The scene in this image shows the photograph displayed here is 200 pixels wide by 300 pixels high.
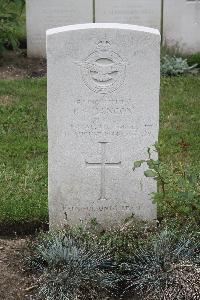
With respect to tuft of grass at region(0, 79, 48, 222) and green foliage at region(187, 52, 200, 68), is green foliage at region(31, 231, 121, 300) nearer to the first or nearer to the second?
tuft of grass at region(0, 79, 48, 222)

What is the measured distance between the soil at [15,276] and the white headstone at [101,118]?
39cm

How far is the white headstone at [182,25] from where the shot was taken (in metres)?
11.2

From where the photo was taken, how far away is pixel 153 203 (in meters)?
4.96

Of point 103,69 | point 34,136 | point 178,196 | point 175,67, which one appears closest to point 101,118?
point 103,69

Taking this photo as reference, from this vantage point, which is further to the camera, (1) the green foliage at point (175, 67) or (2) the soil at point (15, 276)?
(1) the green foliage at point (175, 67)

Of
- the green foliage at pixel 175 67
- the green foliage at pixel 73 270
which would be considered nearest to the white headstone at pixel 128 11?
the green foliage at pixel 175 67

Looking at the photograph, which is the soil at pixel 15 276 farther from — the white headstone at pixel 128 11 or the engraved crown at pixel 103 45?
the white headstone at pixel 128 11

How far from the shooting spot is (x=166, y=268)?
4500 millimetres

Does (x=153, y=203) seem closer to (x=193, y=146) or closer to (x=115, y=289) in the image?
(x=115, y=289)

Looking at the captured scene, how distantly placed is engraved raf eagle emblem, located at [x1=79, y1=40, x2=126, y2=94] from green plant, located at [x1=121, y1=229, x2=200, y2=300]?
1019mm

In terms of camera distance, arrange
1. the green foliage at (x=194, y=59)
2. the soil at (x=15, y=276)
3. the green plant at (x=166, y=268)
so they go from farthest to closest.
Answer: the green foliage at (x=194, y=59)
the soil at (x=15, y=276)
the green plant at (x=166, y=268)

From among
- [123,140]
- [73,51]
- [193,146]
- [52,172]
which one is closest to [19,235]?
[52,172]

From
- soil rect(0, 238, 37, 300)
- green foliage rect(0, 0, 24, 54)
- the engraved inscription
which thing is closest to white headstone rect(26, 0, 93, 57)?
green foliage rect(0, 0, 24, 54)

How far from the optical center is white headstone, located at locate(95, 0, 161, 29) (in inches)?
437
